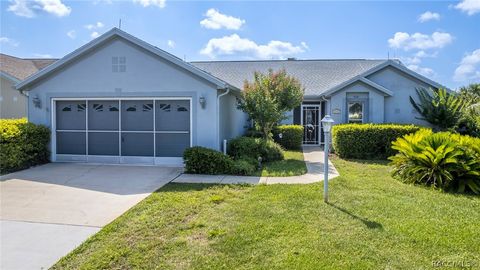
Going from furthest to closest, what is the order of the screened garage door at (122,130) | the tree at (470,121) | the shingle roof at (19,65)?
the shingle roof at (19,65) → the tree at (470,121) → the screened garage door at (122,130)

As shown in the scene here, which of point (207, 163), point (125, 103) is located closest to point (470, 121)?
point (207, 163)

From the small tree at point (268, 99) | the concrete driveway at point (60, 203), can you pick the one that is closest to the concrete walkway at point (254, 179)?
the concrete driveway at point (60, 203)

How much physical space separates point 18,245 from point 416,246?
603 cm

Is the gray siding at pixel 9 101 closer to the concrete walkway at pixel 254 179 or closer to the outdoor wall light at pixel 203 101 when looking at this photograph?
the outdoor wall light at pixel 203 101

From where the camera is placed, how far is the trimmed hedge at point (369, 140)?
13.3 meters

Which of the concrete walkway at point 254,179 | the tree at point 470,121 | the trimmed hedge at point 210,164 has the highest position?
the tree at point 470,121

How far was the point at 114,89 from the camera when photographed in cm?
1162

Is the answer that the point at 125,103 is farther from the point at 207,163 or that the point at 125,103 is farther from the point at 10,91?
the point at 10,91

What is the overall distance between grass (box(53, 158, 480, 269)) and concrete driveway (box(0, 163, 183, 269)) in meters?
0.41

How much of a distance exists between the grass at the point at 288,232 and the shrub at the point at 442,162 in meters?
0.63

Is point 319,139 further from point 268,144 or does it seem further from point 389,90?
point 268,144

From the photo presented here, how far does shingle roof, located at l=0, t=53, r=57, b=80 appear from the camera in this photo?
1873 centimetres

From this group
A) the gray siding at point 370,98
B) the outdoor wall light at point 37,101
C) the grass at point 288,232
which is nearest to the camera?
the grass at point 288,232

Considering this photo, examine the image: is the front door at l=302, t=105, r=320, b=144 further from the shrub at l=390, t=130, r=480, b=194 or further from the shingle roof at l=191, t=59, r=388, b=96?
the shrub at l=390, t=130, r=480, b=194
